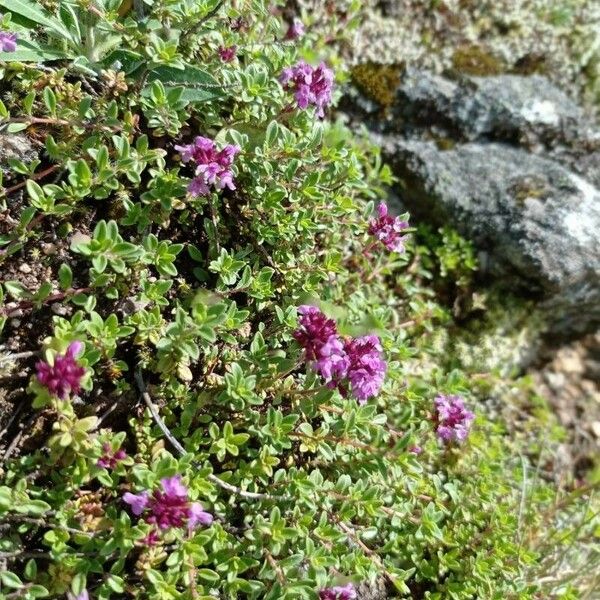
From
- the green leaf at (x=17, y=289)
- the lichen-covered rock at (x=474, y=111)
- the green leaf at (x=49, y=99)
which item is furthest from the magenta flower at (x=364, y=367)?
the lichen-covered rock at (x=474, y=111)

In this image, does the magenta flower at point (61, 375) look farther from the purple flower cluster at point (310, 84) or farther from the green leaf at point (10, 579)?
the purple flower cluster at point (310, 84)

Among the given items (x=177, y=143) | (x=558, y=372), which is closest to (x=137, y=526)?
(x=177, y=143)

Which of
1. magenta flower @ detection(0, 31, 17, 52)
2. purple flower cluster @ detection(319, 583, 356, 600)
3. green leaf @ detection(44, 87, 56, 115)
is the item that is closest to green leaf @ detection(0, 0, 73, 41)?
magenta flower @ detection(0, 31, 17, 52)

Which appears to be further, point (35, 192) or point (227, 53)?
point (227, 53)

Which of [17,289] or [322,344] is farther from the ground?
[322,344]

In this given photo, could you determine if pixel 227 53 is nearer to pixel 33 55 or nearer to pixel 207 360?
pixel 33 55

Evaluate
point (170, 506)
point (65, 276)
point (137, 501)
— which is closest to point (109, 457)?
point (137, 501)

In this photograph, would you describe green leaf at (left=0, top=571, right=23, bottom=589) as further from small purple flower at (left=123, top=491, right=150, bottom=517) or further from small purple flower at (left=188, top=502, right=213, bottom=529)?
small purple flower at (left=188, top=502, right=213, bottom=529)

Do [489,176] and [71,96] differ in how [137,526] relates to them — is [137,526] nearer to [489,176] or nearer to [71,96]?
[71,96]
